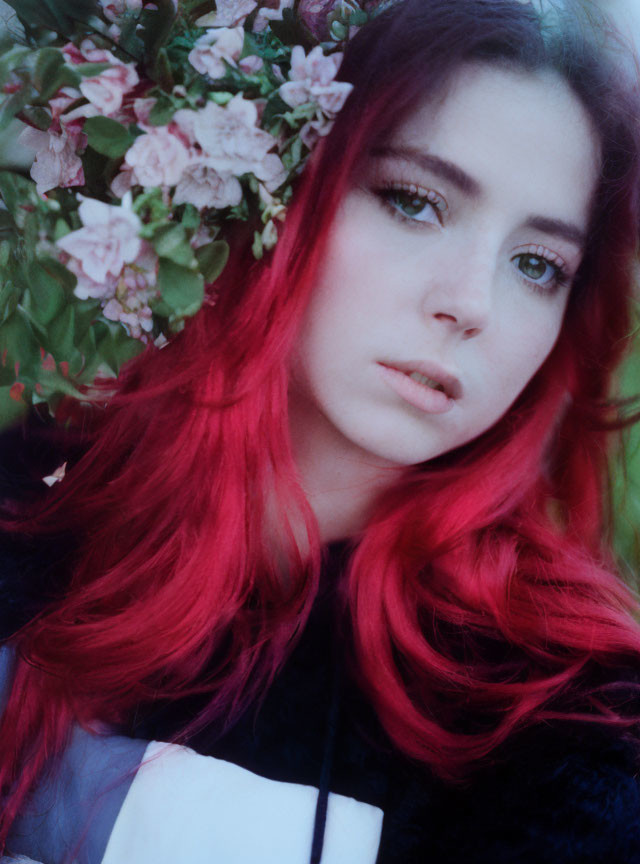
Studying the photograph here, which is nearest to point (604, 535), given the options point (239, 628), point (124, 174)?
point (239, 628)

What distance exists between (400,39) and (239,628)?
0.71 meters

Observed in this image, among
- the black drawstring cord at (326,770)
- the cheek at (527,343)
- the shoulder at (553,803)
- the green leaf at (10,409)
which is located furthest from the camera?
the green leaf at (10,409)

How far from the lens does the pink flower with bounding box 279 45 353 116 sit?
88cm

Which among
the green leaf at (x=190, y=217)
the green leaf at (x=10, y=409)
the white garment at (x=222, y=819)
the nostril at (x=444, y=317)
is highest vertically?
the green leaf at (x=190, y=217)

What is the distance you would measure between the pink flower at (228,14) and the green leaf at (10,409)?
1.83 feet

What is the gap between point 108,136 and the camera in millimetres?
856

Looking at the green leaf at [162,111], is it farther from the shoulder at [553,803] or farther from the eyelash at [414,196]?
the shoulder at [553,803]

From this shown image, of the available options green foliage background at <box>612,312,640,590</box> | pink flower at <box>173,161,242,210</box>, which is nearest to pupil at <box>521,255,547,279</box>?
green foliage background at <box>612,312,640,590</box>

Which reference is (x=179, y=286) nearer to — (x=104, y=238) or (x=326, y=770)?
(x=104, y=238)

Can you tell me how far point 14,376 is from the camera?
1.00 m

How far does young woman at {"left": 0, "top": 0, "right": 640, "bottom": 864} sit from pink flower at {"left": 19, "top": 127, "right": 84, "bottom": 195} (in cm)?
20

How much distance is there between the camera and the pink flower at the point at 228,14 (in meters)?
0.88

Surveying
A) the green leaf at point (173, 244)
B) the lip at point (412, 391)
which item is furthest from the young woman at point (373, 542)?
the green leaf at point (173, 244)

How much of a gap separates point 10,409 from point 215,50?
1.98ft
